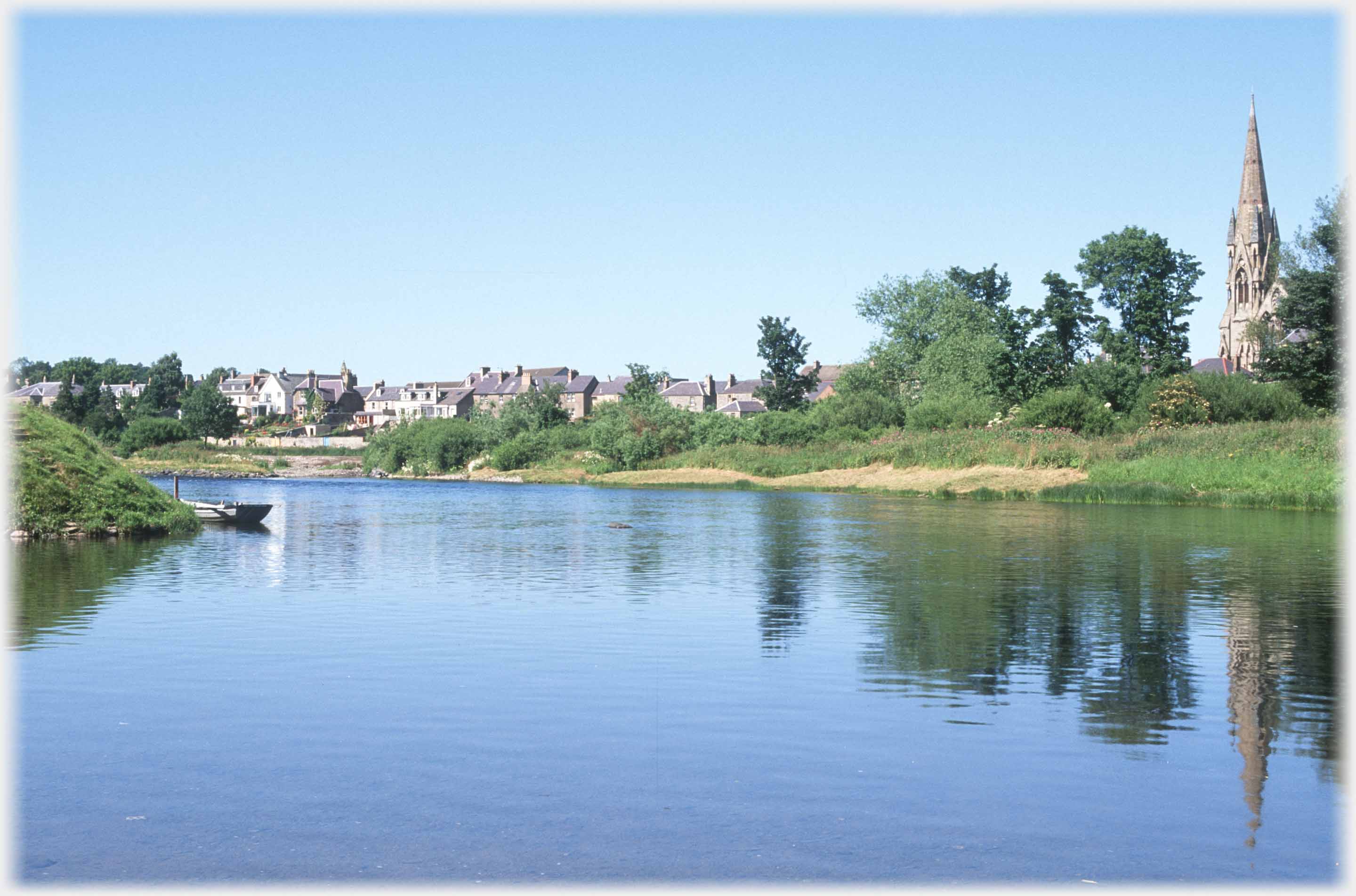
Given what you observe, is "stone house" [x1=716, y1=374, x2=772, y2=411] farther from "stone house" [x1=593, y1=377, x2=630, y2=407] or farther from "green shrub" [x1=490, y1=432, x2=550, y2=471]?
"green shrub" [x1=490, y1=432, x2=550, y2=471]

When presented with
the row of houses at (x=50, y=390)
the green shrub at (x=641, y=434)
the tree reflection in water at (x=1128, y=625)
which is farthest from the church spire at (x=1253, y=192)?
the row of houses at (x=50, y=390)

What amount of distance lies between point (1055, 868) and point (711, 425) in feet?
300

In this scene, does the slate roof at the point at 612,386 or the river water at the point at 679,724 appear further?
the slate roof at the point at 612,386

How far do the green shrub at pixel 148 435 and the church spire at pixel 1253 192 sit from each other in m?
119

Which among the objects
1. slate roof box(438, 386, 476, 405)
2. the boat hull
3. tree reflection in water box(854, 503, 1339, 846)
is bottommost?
tree reflection in water box(854, 503, 1339, 846)

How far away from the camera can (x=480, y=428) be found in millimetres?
114188

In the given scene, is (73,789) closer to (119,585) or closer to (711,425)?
(119,585)

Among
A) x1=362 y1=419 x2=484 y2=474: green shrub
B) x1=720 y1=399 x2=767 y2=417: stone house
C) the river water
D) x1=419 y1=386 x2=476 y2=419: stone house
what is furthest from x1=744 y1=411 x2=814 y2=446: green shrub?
x1=419 y1=386 x2=476 y2=419: stone house

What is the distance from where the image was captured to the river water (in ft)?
29.1

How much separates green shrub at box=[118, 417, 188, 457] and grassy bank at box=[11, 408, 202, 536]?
97799mm

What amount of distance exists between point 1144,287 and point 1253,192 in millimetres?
41685

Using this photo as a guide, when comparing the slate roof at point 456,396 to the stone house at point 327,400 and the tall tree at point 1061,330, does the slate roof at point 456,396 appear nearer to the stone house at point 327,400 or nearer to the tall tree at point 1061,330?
the stone house at point 327,400

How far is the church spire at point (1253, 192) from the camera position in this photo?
127750 millimetres

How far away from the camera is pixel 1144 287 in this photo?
98.2m
